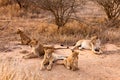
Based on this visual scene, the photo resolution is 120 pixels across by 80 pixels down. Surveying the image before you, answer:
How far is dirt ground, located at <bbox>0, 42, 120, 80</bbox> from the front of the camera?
8.20 meters

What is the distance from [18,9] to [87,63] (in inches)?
361

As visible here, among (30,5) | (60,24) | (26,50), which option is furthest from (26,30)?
(30,5)

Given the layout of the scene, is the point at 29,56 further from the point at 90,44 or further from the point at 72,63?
the point at 90,44

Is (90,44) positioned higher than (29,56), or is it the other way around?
(90,44)

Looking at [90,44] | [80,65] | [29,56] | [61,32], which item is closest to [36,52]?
[29,56]

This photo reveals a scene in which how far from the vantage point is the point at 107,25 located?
14367mm

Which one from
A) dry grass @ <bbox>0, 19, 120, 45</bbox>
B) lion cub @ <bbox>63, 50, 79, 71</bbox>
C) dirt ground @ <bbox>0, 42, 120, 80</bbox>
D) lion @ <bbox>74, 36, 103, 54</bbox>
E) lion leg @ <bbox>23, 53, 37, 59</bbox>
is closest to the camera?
dirt ground @ <bbox>0, 42, 120, 80</bbox>

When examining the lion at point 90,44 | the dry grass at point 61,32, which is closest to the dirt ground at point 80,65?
the lion at point 90,44

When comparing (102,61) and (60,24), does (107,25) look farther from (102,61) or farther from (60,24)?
(102,61)

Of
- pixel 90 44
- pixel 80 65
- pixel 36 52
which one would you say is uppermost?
pixel 90 44

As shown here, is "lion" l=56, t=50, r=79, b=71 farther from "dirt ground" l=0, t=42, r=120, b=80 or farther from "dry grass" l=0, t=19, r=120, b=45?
"dry grass" l=0, t=19, r=120, b=45

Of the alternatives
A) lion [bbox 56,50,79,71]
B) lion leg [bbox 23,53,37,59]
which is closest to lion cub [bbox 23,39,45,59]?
lion leg [bbox 23,53,37,59]

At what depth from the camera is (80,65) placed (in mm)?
9078

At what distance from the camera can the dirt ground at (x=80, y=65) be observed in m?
8.20
